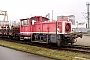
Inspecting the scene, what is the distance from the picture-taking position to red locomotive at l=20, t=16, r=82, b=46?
15891mm

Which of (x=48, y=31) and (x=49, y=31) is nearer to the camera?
(x=49, y=31)

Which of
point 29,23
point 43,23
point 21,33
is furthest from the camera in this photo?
point 21,33

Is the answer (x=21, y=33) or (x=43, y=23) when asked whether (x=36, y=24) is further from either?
(x=21, y=33)

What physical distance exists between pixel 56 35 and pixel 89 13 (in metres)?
36.1

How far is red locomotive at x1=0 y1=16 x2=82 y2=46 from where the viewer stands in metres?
15.9

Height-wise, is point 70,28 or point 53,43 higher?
point 70,28

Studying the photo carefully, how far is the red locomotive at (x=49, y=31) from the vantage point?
15891 mm

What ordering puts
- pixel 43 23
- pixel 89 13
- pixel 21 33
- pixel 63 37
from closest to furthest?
pixel 63 37, pixel 43 23, pixel 21 33, pixel 89 13

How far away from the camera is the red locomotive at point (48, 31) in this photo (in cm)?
1590

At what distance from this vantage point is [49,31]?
55.3 feet

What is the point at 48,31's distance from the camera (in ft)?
55.7

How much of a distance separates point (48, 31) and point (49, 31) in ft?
0.50

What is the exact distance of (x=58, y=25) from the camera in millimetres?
16031

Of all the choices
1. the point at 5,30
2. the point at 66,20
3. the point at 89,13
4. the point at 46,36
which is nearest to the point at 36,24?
the point at 46,36
